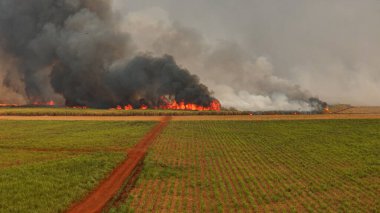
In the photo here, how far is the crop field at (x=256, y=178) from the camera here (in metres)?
20.0

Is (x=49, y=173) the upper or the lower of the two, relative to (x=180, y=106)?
lower

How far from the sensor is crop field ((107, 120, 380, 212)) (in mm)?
20031

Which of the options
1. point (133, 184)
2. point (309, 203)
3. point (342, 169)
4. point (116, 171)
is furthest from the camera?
point (342, 169)

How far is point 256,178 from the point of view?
88.4 ft

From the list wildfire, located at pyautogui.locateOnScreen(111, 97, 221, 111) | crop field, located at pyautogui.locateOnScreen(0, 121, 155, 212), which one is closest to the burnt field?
crop field, located at pyautogui.locateOnScreen(0, 121, 155, 212)

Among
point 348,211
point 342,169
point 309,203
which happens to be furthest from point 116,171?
point 342,169

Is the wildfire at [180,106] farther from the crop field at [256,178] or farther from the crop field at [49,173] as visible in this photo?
the crop field at [49,173]

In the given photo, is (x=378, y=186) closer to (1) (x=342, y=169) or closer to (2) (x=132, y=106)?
(1) (x=342, y=169)

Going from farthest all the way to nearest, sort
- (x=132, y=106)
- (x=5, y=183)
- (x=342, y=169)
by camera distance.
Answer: (x=132, y=106)
(x=342, y=169)
(x=5, y=183)

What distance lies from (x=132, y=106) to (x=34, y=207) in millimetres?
140563

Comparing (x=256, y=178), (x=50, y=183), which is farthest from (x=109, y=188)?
(x=256, y=178)

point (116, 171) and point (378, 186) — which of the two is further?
point (116, 171)

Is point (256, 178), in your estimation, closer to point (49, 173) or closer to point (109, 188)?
point (109, 188)

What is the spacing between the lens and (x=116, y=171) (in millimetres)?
28891
